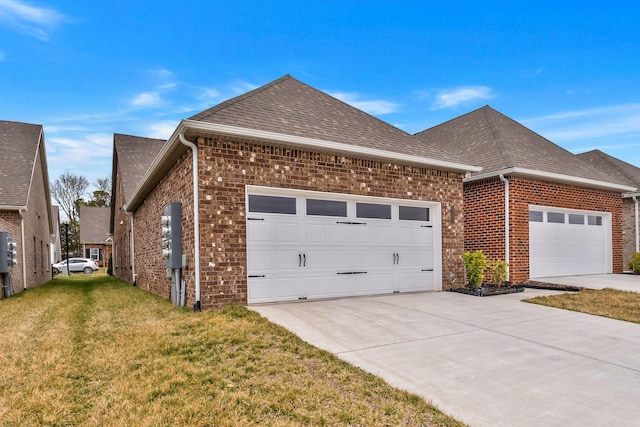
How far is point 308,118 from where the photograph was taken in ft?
28.7

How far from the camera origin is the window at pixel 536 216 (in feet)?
37.7

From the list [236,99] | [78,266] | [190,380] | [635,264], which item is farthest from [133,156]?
[635,264]

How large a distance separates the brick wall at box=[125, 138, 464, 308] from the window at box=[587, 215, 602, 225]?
6.86 metres

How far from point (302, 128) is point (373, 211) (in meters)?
2.57

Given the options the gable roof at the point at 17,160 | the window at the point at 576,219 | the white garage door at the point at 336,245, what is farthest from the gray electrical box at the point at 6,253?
the window at the point at 576,219

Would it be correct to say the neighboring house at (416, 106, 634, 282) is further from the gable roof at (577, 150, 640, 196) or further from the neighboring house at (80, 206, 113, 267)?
the neighboring house at (80, 206, 113, 267)

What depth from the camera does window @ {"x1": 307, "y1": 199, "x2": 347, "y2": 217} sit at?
793cm

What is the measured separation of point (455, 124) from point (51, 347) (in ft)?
50.5

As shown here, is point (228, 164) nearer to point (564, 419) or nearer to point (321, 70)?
point (564, 419)

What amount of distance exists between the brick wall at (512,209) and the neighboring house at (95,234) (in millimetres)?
36055

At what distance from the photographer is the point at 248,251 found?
714 cm

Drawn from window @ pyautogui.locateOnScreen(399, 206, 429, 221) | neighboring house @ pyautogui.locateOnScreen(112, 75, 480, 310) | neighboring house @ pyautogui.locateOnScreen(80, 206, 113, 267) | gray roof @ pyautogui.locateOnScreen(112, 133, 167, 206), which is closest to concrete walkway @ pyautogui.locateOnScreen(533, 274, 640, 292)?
neighboring house @ pyautogui.locateOnScreen(112, 75, 480, 310)

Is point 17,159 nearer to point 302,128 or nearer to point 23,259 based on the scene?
point 23,259

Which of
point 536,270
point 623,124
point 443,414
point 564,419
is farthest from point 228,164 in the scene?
point 623,124
